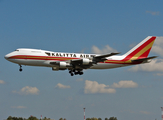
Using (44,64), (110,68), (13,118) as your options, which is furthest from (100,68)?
(13,118)

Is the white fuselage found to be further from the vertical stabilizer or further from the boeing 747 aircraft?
the vertical stabilizer

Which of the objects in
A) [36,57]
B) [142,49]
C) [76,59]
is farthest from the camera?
[142,49]

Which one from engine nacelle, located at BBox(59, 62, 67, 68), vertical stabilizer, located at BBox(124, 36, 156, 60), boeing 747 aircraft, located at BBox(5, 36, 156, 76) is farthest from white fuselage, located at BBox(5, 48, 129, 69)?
vertical stabilizer, located at BBox(124, 36, 156, 60)

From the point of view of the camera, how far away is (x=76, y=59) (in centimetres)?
6388

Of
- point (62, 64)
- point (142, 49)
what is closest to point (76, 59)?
point (62, 64)

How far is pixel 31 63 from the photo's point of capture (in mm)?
60656

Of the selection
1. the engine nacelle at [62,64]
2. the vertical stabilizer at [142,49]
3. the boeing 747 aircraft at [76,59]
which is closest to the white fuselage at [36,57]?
the boeing 747 aircraft at [76,59]

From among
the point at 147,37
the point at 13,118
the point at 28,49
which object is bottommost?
the point at 13,118

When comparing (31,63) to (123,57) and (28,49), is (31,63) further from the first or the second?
(123,57)

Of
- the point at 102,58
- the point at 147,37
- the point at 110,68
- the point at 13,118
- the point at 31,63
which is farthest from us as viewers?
the point at 13,118

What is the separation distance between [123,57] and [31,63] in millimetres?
24261

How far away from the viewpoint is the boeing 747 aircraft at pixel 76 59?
60.6 meters

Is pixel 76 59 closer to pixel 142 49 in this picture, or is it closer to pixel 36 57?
pixel 36 57

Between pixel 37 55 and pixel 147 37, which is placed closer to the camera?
pixel 37 55
